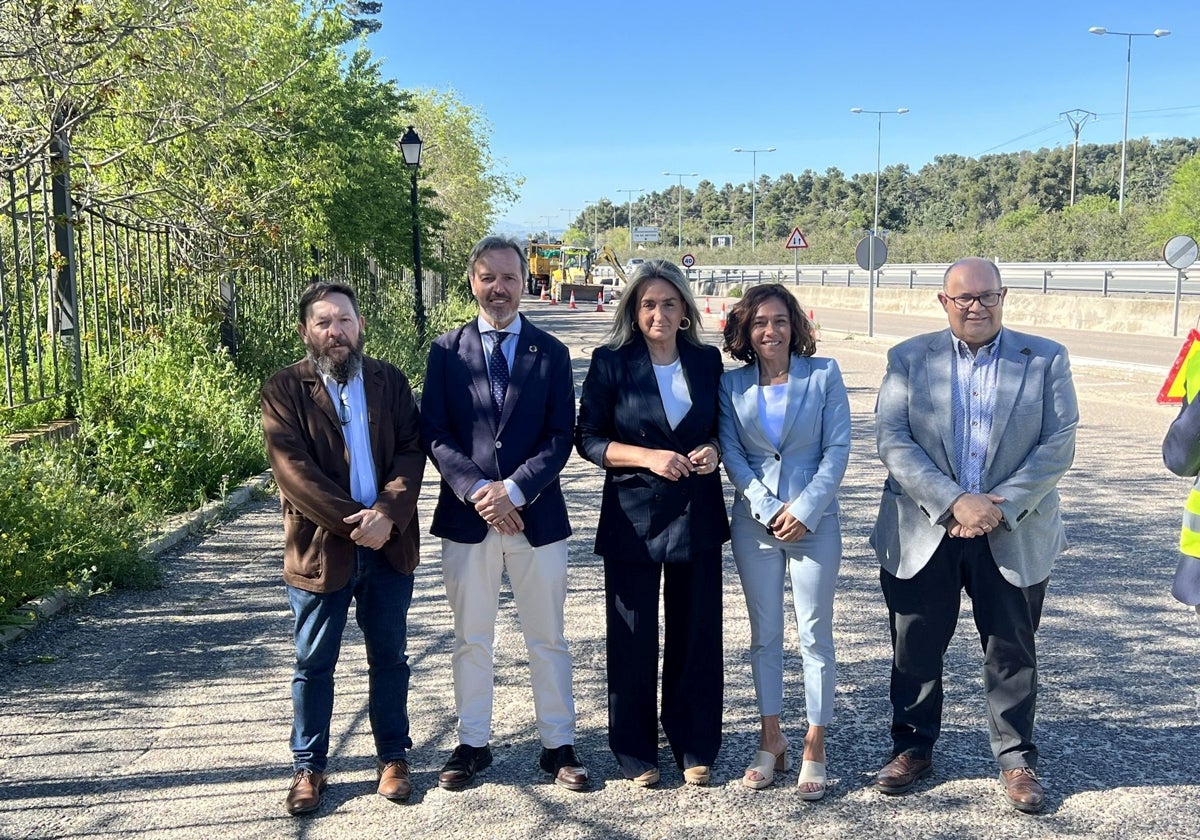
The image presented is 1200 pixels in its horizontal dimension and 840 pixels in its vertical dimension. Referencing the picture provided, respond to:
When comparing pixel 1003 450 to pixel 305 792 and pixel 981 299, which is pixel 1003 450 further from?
pixel 305 792

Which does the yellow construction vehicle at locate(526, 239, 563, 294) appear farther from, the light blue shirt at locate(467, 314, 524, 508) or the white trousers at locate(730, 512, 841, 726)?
the white trousers at locate(730, 512, 841, 726)

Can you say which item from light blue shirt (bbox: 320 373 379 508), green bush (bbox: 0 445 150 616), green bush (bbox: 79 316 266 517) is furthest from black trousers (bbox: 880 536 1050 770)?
green bush (bbox: 79 316 266 517)

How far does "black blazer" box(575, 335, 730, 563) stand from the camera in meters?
3.81

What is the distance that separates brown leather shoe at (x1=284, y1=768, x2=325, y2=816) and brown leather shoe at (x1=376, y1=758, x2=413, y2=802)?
0.69ft

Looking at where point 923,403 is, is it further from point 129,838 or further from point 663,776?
point 129,838

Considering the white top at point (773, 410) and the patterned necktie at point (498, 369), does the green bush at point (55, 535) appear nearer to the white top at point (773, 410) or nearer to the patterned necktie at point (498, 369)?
the patterned necktie at point (498, 369)

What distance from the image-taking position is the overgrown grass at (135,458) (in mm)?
5668

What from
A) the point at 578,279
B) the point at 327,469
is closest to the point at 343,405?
the point at 327,469

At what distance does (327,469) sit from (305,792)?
112 cm

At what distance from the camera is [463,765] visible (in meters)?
3.80

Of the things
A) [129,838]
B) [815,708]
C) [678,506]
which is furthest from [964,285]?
[129,838]

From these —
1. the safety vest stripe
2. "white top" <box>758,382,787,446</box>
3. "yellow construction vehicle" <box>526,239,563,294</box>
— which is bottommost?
the safety vest stripe

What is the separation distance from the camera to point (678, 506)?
3.81 meters

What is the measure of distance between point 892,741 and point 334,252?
47.5 ft
